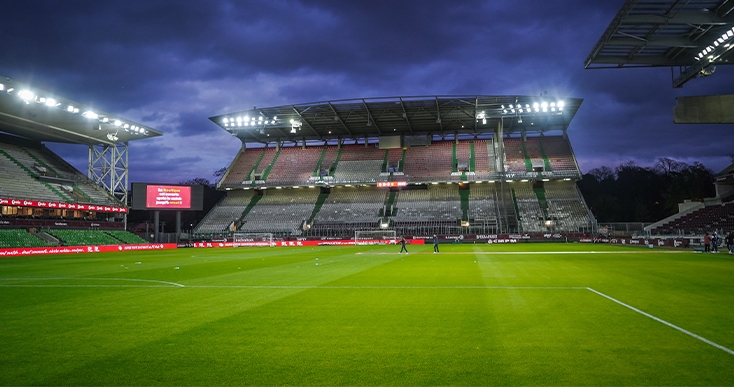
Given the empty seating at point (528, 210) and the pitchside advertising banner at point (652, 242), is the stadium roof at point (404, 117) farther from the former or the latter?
the pitchside advertising banner at point (652, 242)

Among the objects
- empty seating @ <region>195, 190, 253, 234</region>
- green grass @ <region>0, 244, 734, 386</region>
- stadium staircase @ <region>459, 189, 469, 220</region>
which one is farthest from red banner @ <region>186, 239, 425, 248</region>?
green grass @ <region>0, 244, 734, 386</region>

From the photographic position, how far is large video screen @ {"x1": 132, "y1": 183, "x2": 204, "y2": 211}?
4762 cm

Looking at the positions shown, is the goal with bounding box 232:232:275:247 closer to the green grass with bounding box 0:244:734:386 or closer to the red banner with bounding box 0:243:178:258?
the red banner with bounding box 0:243:178:258

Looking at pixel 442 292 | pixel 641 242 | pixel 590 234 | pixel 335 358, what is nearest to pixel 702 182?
pixel 590 234

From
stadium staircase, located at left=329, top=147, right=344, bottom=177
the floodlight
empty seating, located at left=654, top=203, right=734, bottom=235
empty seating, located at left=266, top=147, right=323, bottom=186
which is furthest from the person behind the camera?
stadium staircase, located at left=329, top=147, right=344, bottom=177

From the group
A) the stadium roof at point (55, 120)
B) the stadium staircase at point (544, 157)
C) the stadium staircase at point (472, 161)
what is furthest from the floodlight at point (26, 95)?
the stadium staircase at point (544, 157)

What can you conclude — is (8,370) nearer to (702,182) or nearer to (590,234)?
(590,234)

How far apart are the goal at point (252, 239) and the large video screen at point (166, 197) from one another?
6.30 m

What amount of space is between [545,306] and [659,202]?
8683cm

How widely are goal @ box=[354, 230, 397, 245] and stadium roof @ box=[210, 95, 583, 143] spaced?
15.7 metres

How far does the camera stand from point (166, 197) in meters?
49.1

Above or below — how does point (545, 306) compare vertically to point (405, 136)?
below

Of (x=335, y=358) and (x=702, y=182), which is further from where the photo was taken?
(x=702, y=182)

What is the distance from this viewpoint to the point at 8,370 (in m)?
4.91
